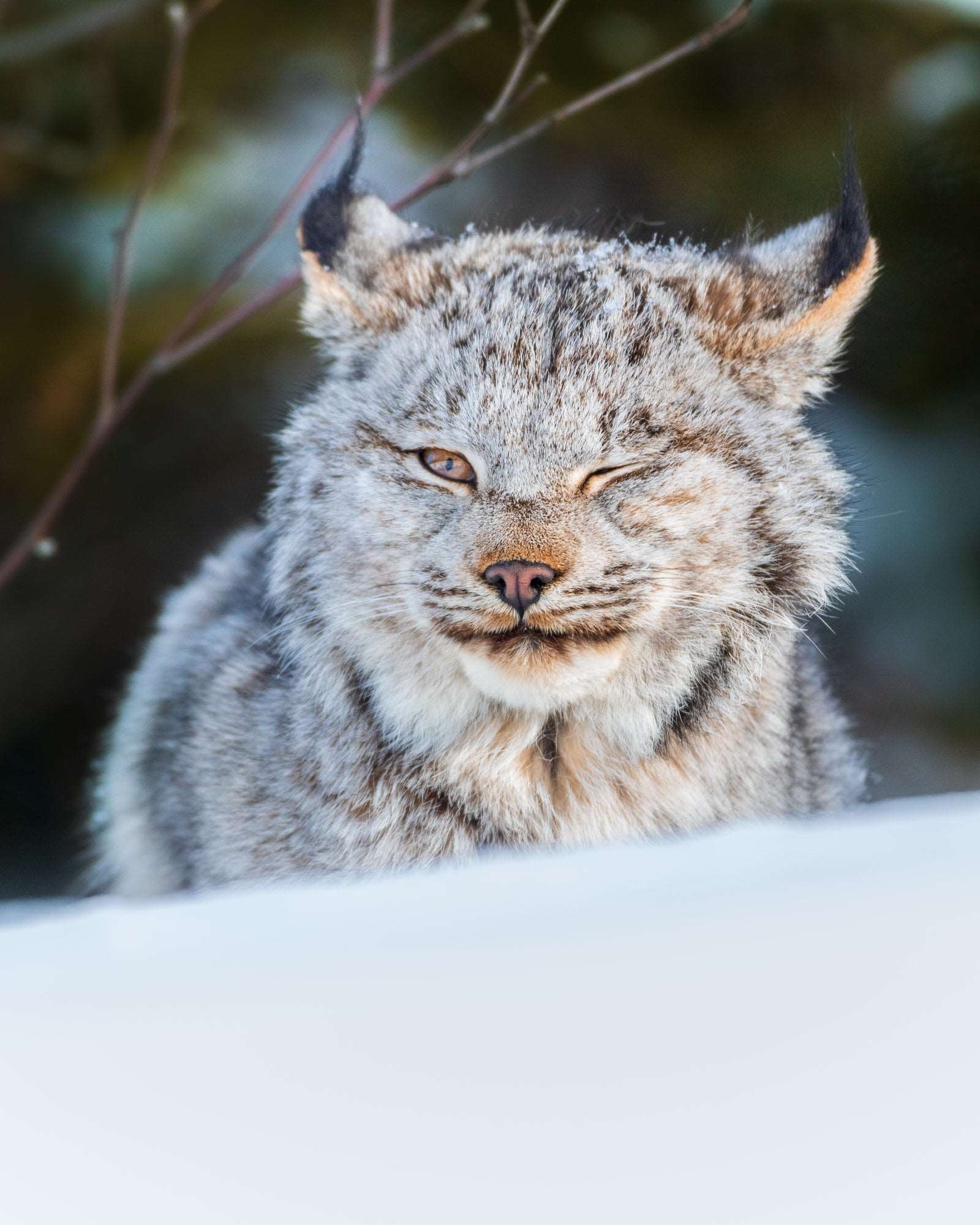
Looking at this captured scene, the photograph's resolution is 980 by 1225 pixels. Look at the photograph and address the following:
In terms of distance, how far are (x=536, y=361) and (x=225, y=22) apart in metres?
0.95

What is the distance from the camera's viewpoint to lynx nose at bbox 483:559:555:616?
2.33ft

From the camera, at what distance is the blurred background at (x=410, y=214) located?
1.09m

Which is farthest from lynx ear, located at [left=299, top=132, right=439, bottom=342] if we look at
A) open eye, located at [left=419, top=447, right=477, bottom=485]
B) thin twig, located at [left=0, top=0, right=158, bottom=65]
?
thin twig, located at [left=0, top=0, right=158, bottom=65]

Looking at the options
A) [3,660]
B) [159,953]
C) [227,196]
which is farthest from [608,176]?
[3,660]

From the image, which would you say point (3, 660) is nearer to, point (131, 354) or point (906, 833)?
point (131, 354)

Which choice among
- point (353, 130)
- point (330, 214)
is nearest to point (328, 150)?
point (353, 130)

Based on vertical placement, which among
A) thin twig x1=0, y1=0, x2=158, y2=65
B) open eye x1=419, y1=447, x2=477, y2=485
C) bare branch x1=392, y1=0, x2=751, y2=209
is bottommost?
open eye x1=419, y1=447, x2=477, y2=485

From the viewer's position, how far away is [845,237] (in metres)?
0.81

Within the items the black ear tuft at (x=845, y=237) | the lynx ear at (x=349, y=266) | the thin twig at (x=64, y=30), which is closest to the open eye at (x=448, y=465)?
the lynx ear at (x=349, y=266)

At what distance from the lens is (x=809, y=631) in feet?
2.78

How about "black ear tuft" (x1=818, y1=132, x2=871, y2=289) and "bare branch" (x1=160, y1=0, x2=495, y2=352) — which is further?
"bare branch" (x1=160, y1=0, x2=495, y2=352)

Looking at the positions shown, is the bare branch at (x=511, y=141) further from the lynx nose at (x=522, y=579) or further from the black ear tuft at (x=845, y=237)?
the lynx nose at (x=522, y=579)

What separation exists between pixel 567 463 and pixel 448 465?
0.08 m

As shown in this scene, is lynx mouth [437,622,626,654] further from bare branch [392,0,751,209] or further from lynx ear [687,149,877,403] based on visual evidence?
bare branch [392,0,751,209]
